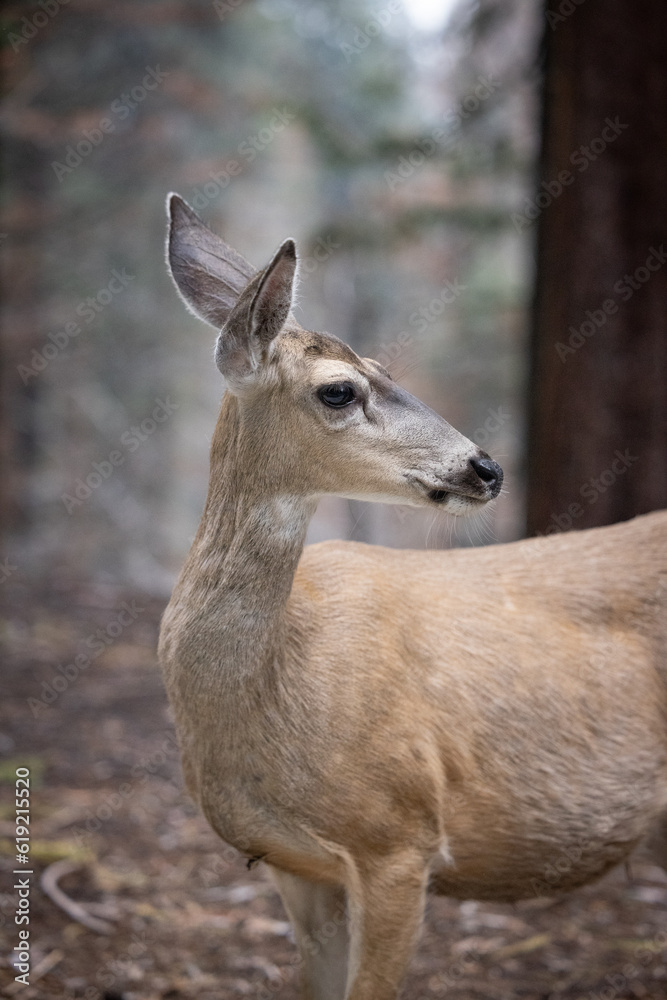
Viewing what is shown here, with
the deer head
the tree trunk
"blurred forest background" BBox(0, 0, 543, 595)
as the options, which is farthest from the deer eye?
"blurred forest background" BBox(0, 0, 543, 595)

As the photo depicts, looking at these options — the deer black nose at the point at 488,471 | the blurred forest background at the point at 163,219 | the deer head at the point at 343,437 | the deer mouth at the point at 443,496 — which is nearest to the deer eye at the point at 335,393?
the deer head at the point at 343,437

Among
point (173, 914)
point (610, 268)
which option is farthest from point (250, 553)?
point (610, 268)

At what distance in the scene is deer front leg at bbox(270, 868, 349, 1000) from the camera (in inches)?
165

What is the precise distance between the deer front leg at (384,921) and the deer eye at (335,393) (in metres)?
1.72

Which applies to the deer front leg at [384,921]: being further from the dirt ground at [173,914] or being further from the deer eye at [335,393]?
the deer eye at [335,393]

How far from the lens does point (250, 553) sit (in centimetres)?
353

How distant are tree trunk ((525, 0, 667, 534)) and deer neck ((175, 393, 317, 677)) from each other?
379cm

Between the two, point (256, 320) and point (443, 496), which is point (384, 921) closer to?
point (443, 496)

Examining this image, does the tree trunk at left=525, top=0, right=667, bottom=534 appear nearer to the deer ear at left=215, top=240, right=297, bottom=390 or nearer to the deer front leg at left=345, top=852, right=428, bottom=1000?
the deer front leg at left=345, top=852, right=428, bottom=1000

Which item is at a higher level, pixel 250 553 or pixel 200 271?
pixel 200 271

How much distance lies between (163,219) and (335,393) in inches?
619

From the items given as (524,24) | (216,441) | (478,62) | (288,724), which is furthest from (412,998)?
(524,24)

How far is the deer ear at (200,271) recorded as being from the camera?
12.2ft

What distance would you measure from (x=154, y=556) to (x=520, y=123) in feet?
33.8
